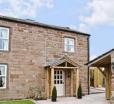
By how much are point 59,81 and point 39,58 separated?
2790 millimetres

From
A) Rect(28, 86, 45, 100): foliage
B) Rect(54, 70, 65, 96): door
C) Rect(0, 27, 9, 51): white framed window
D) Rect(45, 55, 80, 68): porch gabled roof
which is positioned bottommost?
Rect(28, 86, 45, 100): foliage

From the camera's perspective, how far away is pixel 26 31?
23.2m

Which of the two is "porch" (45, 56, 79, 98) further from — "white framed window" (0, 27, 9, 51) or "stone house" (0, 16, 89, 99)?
"white framed window" (0, 27, 9, 51)

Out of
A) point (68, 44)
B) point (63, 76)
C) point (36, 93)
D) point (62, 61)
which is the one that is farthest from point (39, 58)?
point (68, 44)

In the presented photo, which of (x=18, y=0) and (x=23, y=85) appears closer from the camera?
(x=18, y=0)

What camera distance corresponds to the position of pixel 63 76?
25484 mm

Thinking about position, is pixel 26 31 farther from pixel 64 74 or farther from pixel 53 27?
pixel 64 74

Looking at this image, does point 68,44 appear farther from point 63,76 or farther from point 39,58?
point 39,58

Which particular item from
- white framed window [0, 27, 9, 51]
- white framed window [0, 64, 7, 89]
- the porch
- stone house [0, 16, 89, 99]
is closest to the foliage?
stone house [0, 16, 89, 99]

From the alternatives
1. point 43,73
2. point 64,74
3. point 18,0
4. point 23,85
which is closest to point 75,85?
point 64,74

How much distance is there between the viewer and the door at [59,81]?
82.0 ft

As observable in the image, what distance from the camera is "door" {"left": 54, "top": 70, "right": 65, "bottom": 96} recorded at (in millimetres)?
24998

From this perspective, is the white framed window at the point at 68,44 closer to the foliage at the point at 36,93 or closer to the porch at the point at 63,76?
the porch at the point at 63,76

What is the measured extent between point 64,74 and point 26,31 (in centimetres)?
510
